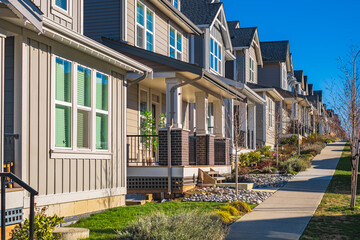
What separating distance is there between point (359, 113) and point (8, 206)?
9360 mm

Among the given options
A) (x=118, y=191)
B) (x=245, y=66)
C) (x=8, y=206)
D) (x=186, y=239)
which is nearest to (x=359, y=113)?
(x=118, y=191)

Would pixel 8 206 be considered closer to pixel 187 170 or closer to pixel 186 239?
pixel 186 239

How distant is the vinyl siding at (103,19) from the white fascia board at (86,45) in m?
3.37

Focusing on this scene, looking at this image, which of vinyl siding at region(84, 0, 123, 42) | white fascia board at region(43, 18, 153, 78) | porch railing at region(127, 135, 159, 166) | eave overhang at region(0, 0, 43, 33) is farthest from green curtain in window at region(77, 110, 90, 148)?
vinyl siding at region(84, 0, 123, 42)

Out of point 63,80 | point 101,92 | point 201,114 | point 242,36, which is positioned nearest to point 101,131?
point 101,92

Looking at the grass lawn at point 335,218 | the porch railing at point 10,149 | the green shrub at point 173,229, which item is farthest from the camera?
the grass lawn at point 335,218

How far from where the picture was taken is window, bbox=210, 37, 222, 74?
2517cm

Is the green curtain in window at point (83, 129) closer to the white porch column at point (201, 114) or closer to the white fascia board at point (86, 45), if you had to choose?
the white fascia board at point (86, 45)

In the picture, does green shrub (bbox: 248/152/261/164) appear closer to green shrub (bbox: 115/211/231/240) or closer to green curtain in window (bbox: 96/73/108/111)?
green curtain in window (bbox: 96/73/108/111)

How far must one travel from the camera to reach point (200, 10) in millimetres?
25500

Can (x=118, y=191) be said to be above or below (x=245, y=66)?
below

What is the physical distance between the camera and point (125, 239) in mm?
7734

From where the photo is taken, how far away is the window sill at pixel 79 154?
30.8 feet

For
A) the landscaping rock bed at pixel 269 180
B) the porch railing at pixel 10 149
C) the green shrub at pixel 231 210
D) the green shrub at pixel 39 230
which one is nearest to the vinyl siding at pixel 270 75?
the landscaping rock bed at pixel 269 180
